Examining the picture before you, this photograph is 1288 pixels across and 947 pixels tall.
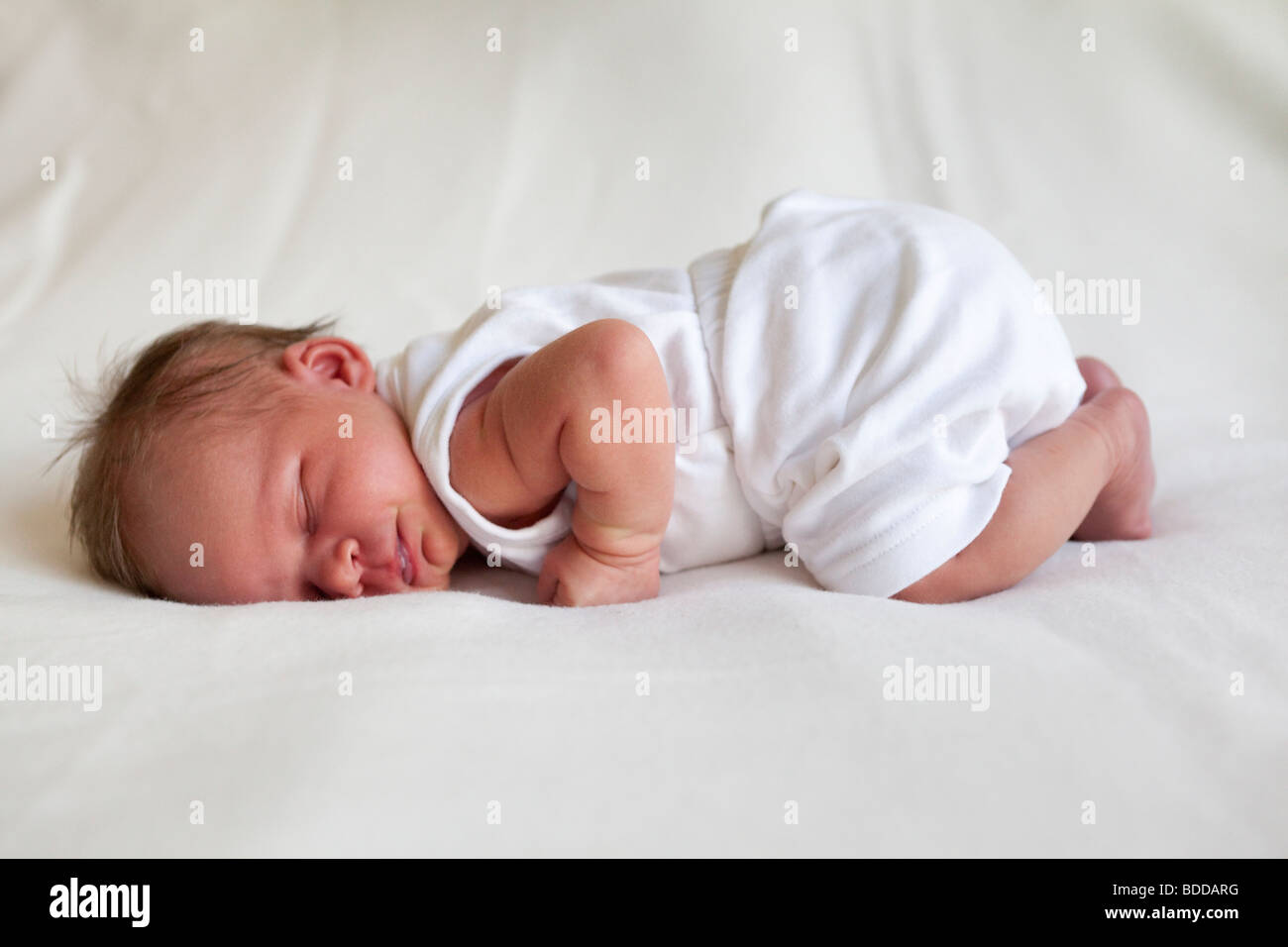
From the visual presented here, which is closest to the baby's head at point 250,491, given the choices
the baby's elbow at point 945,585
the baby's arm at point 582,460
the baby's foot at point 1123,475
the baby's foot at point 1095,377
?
the baby's arm at point 582,460

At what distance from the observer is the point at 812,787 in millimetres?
921

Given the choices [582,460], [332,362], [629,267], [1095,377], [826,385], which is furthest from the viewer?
[629,267]

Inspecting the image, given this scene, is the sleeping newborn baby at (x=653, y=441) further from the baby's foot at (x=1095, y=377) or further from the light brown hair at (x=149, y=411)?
the baby's foot at (x=1095, y=377)

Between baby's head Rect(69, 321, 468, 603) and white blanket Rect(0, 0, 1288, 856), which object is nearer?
white blanket Rect(0, 0, 1288, 856)

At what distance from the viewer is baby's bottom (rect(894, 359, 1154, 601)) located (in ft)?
4.65

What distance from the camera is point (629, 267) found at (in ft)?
8.27

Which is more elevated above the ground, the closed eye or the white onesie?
the white onesie

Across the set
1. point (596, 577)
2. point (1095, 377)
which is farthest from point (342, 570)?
point (1095, 377)

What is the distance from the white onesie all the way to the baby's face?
6 cm

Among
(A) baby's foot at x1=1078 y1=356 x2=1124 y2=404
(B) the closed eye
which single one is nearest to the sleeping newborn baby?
(B) the closed eye

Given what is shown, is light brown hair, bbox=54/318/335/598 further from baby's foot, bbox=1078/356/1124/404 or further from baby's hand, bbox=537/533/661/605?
baby's foot, bbox=1078/356/1124/404

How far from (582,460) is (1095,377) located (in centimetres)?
95

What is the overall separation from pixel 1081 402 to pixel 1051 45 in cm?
125

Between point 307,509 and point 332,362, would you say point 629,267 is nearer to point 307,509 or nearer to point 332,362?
point 332,362
